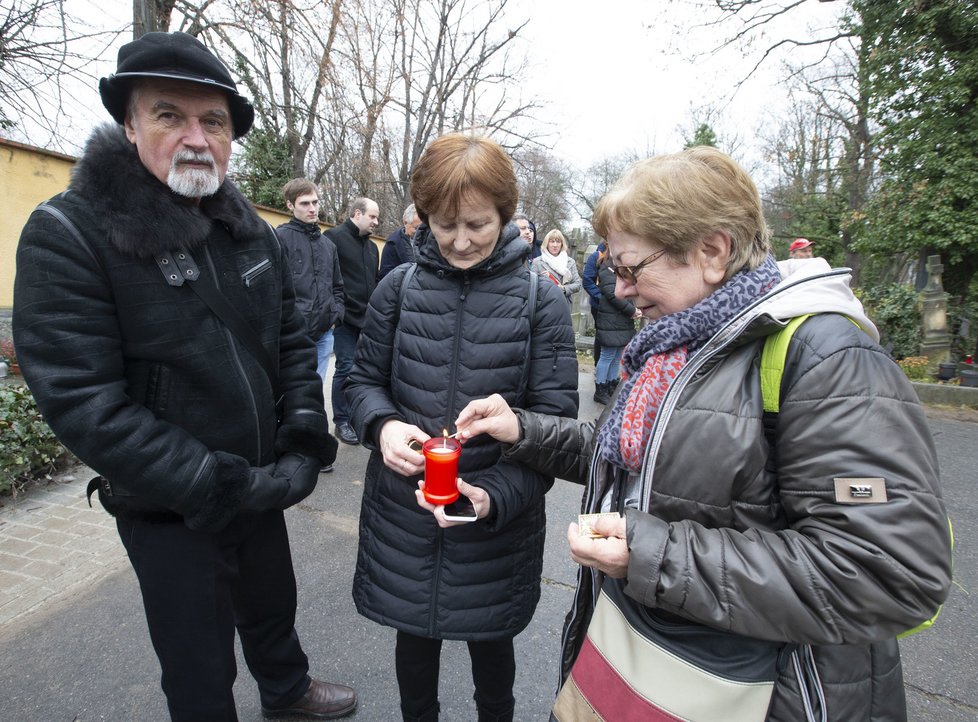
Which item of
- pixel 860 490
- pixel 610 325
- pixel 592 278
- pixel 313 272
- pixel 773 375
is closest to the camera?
pixel 860 490

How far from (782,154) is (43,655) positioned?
2949 centimetres

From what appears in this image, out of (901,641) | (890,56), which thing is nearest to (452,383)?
(901,641)

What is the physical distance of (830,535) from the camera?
2.95 ft

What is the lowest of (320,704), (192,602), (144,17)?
(320,704)

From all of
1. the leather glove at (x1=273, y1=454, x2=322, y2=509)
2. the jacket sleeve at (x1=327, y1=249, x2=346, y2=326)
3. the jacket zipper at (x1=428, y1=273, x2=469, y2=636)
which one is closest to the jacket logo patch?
the jacket zipper at (x1=428, y1=273, x2=469, y2=636)

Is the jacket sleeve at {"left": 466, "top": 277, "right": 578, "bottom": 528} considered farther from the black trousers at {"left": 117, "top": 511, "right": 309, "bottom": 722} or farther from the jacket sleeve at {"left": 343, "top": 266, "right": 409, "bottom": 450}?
the black trousers at {"left": 117, "top": 511, "right": 309, "bottom": 722}

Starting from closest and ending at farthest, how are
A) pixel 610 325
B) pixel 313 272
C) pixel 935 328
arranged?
pixel 313 272 → pixel 610 325 → pixel 935 328

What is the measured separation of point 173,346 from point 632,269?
121cm

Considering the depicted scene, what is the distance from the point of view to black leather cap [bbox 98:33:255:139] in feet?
4.79

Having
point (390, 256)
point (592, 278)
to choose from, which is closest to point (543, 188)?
point (592, 278)

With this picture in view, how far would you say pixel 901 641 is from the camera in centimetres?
278

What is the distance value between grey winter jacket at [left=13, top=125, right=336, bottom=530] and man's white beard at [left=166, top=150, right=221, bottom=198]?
0.04 metres

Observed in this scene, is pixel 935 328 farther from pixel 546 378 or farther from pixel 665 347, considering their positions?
pixel 665 347

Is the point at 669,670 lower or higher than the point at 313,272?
lower
